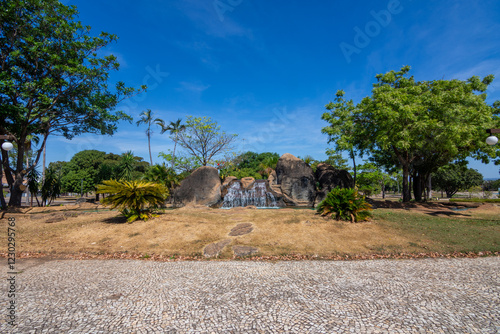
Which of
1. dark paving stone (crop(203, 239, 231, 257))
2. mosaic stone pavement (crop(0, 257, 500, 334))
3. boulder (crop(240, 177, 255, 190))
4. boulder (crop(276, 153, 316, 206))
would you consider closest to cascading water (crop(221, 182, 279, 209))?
boulder (crop(240, 177, 255, 190))

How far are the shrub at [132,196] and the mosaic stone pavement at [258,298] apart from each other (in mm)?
3743

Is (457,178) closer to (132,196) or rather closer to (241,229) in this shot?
(241,229)

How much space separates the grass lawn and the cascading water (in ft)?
42.3

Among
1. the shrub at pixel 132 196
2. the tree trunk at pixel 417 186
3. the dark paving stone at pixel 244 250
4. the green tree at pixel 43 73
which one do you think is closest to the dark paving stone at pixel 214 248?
the dark paving stone at pixel 244 250

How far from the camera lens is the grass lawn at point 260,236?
26.0 ft

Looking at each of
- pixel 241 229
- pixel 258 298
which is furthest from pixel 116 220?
pixel 258 298

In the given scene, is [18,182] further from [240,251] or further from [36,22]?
[240,251]

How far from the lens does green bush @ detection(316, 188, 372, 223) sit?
1028cm

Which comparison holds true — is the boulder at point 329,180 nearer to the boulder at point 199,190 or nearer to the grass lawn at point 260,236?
the boulder at point 199,190

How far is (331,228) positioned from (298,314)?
6.21 m

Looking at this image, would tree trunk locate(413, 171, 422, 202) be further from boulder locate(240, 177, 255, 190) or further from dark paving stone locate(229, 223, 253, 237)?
dark paving stone locate(229, 223, 253, 237)

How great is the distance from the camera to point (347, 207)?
1042 cm

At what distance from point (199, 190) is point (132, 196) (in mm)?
14887

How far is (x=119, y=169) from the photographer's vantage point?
35656mm
